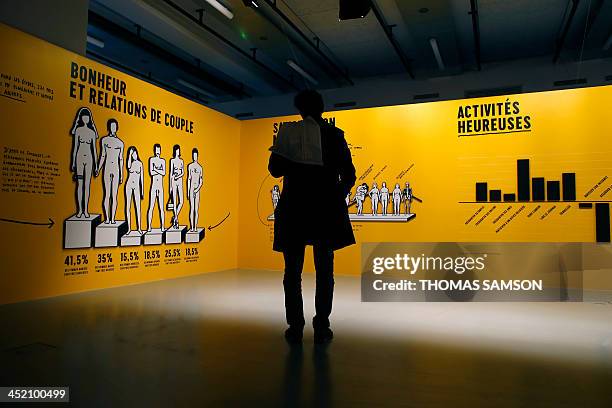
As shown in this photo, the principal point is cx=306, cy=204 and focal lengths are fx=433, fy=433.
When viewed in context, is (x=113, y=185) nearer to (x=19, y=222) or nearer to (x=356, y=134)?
(x=19, y=222)

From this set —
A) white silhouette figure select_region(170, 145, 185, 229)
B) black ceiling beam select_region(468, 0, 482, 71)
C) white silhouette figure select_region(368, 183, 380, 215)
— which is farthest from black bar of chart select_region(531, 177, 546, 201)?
white silhouette figure select_region(170, 145, 185, 229)

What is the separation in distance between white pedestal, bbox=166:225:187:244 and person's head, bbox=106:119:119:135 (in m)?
1.43

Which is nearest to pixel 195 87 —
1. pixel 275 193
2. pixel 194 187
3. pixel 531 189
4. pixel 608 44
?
pixel 275 193

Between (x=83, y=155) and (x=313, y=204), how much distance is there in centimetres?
317

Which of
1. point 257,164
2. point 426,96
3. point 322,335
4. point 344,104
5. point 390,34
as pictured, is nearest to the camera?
point 322,335

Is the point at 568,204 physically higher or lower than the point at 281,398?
higher

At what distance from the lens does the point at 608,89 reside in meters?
5.09

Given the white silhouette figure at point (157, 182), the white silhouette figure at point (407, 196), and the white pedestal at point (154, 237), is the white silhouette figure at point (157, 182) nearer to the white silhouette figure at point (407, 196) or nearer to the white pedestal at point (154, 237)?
the white pedestal at point (154, 237)

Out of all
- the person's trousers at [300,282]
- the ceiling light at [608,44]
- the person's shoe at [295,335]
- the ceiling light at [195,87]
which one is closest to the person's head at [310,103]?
the person's trousers at [300,282]

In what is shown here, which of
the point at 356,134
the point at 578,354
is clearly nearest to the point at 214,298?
the point at 578,354

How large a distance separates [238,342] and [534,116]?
473 cm

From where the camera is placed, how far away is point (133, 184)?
507 centimetres

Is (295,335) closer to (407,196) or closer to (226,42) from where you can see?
(407,196)

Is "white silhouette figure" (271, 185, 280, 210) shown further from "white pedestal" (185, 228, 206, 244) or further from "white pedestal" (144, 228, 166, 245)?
"white pedestal" (144, 228, 166, 245)
